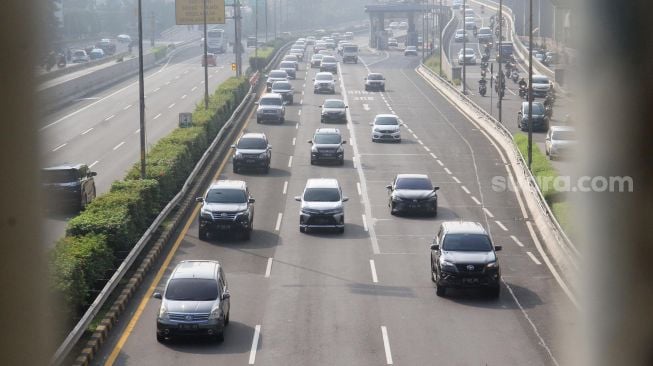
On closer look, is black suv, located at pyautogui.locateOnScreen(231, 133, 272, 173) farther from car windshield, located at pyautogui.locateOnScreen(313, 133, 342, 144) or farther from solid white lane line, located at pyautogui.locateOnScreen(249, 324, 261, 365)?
solid white lane line, located at pyautogui.locateOnScreen(249, 324, 261, 365)

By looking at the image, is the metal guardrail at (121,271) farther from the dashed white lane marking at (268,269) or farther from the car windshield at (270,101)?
the car windshield at (270,101)

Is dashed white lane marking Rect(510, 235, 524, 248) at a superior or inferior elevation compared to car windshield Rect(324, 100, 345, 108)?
inferior

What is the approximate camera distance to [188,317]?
19375 mm

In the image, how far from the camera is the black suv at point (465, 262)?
78.4ft

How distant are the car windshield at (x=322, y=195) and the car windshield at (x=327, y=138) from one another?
538 inches

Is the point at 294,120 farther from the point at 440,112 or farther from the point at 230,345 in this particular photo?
the point at 230,345

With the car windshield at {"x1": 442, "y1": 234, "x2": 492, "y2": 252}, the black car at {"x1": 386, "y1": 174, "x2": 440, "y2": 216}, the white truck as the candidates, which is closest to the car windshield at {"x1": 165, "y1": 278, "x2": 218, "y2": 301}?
the car windshield at {"x1": 442, "y1": 234, "x2": 492, "y2": 252}

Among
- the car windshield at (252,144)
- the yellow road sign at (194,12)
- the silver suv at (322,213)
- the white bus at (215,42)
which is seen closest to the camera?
the silver suv at (322,213)

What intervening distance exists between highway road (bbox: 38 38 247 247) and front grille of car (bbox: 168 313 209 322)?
24.8 feet

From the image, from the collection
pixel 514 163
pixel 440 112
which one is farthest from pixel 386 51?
pixel 514 163

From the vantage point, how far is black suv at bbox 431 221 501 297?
2389cm

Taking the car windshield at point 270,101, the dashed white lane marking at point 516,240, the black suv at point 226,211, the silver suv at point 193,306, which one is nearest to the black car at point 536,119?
the car windshield at point 270,101

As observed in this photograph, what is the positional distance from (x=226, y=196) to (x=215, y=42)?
105m

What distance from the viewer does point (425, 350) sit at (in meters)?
19.1
